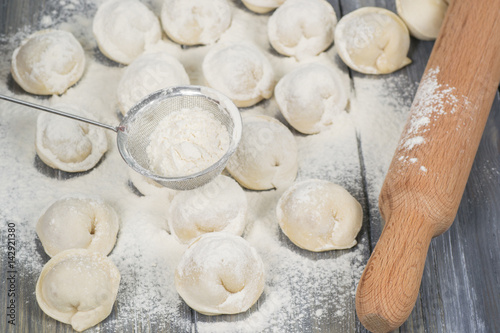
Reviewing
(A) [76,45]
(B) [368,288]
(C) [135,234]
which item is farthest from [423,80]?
(A) [76,45]

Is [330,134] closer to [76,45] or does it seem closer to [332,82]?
[332,82]

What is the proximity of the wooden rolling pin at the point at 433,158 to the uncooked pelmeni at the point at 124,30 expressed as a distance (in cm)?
80

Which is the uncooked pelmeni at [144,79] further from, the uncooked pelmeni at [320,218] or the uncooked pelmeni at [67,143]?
the uncooked pelmeni at [320,218]

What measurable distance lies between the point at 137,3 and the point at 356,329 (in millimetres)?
1113

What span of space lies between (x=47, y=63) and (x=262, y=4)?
2.19ft

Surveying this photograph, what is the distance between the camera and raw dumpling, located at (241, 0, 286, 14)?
1898mm

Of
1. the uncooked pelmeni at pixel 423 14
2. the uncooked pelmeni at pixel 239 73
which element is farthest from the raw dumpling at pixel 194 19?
the uncooked pelmeni at pixel 423 14

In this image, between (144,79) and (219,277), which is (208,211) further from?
(144,79)

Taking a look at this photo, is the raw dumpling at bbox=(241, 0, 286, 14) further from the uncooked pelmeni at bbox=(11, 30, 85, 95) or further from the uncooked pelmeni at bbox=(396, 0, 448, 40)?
the uncooked pelmeni at bbox=(11, 30, 85, 95)

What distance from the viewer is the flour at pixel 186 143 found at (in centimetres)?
148

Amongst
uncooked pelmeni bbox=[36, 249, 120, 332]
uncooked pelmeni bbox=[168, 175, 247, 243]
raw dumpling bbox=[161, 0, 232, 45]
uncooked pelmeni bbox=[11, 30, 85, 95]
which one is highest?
raw dumpling bbox=[161, 0, 232, 45]

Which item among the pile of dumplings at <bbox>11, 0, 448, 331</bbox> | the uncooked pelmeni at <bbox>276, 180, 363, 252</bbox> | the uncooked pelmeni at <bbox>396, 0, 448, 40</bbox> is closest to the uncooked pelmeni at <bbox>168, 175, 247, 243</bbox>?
the pile of dumplings at <bbox>11, 0, 448, 331</bbox>

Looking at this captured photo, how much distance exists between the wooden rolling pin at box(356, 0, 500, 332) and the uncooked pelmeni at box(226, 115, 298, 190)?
27 cm

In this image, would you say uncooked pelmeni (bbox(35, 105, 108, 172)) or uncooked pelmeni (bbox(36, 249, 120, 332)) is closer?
uncooked pelmeni (bbox(36, 249, 120, 332))
